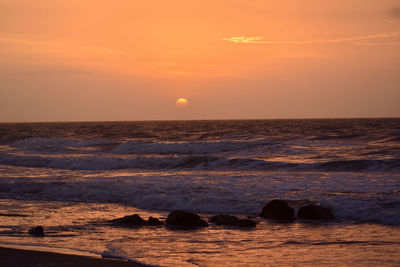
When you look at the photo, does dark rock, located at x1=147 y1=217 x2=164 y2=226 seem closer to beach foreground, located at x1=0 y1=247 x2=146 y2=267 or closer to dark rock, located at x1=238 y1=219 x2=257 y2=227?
dark rock, located at x1=238 y1=219 x2=257 y2=227

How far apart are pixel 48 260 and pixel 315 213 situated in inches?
265

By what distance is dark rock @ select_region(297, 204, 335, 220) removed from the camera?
12195 millimetres

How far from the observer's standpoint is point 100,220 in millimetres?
12234

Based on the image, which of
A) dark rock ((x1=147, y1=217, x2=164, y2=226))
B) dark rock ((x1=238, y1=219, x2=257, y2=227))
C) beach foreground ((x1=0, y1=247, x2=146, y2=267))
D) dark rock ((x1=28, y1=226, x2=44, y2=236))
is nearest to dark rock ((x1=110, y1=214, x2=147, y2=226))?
dark rock ((x1=147, y1=217, x2=164, y2=226))

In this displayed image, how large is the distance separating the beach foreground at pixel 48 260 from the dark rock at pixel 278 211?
5222 millimetres

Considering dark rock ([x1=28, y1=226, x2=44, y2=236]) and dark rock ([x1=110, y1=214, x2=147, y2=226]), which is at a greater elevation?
dark rock ([x1=28, y1=226, x2=44, y2=236])

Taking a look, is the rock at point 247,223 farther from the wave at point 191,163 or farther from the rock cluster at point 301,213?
the wave at point 191,163

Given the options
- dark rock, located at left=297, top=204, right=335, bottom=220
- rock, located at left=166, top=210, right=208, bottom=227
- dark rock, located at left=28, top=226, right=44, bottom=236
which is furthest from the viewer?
dark rock, located at left=297, top=204, right=335, bottom=220

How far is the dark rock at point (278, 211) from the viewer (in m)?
12.3

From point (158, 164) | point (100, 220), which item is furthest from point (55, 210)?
point (158, 164)

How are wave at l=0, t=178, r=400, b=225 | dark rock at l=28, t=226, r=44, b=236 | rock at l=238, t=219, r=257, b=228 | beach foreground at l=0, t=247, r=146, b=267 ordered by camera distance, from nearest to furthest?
1. beach foreground at l=0, t=247, r=146, b=267
2. dark rock at l=28, t=226, r=44, b=236
3. rock at l=238, t=219, r=257, b=228
4. wave at l=0, t=178, r=400, b=225

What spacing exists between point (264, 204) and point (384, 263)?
6.27 meters

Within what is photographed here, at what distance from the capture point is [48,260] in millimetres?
8062

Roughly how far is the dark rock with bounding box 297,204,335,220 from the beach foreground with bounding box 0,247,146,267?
563 centimetres
